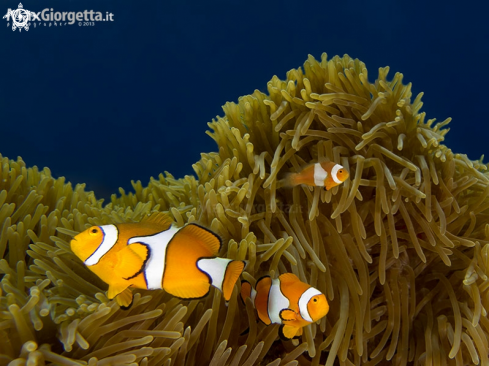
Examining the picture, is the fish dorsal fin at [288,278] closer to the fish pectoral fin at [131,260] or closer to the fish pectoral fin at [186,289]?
the fish pectoral fin at [186,289]

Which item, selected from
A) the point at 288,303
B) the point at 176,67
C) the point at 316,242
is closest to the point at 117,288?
the point at 288,303

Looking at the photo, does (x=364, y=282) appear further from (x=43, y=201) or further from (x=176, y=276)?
(x=43, y=201)

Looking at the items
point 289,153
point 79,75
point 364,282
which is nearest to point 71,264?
point 289,153

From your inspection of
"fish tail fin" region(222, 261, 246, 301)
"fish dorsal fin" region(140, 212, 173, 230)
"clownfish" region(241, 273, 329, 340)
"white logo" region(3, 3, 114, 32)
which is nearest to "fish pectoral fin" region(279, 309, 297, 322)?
"clownfish" region(241, 273, 329, 340)

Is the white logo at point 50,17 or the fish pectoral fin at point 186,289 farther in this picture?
the white logo at point 50,17

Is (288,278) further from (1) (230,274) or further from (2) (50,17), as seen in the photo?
(2) (50,17)

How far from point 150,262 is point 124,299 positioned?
0.33ft

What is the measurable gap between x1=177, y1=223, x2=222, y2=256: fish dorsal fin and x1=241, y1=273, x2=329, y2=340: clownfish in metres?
0.15

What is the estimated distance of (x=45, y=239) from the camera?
3.42ft

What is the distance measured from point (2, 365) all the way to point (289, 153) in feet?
2.62

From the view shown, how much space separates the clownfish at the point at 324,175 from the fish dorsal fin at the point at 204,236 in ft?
1.11

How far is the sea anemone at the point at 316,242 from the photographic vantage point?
2.93 ft

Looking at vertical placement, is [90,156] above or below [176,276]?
above

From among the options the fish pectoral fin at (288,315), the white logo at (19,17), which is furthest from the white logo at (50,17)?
the fish pectoral fin at (288,315)
